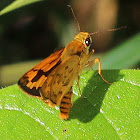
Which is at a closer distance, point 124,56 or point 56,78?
point 56,78

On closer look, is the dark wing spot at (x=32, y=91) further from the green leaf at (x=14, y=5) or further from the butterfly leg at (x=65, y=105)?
the green leaf at (x=14, y=5)

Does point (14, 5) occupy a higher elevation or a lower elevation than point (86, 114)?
higher

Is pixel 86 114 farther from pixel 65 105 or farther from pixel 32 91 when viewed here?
pixel 32 91

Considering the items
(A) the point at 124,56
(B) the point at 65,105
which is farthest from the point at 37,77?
(A) the point at 124,56

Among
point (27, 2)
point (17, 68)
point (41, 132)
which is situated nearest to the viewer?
point (41, 132)

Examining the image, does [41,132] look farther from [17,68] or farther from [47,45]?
[47,45]

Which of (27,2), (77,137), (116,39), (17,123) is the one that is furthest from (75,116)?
(116,39)
